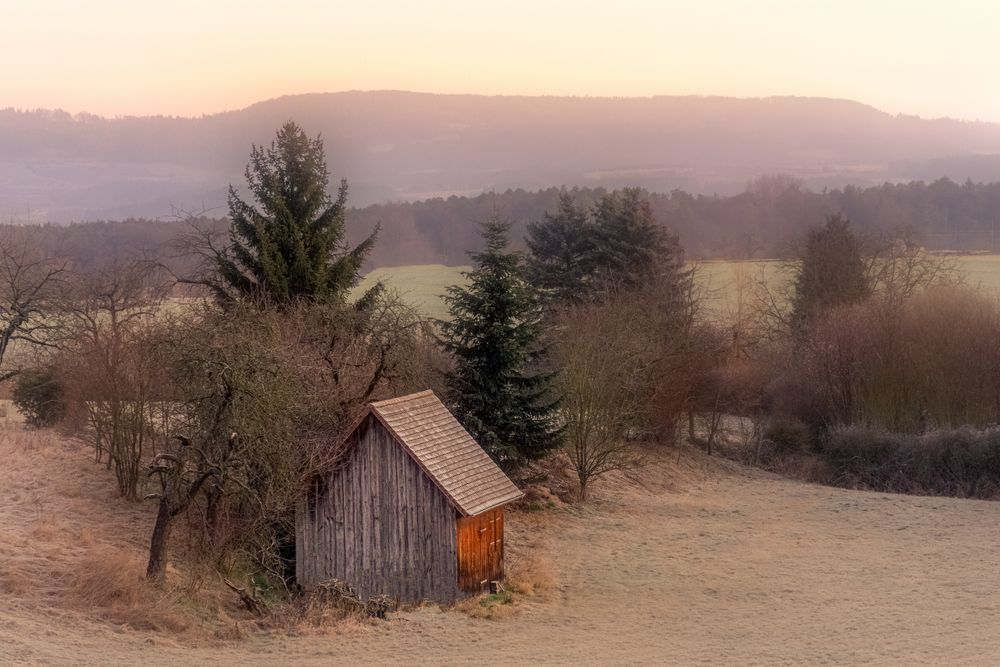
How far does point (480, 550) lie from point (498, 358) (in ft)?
29.2

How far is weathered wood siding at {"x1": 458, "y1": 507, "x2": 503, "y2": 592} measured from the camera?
21.8 metres

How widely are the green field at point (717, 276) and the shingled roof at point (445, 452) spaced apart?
132 feet

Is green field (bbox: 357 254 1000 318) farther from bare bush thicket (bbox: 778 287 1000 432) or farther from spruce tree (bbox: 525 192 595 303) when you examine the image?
bare bush thicket (bbox: 778 287 1000 432)

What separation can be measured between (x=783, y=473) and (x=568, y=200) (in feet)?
66.1

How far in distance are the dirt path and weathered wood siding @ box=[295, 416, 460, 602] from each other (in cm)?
148

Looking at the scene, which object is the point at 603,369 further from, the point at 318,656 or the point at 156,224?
the point at 156,224

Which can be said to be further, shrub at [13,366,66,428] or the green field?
the green field

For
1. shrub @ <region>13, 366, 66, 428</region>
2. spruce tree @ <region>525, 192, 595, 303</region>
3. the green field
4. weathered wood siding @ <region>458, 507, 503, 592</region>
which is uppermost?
spruce tree @ <region>525, 192, 595, 303</region>

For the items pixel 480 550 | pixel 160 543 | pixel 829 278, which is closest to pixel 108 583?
pixel 160 543

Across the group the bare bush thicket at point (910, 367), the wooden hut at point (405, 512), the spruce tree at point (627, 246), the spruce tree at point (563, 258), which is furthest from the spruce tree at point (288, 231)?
the bare bush thicket at point (910, 367)

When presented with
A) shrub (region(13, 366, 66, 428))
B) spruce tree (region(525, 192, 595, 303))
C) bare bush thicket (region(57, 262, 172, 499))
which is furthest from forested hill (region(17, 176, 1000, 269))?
bare bush thicket (region(57, 262, 172, 499))

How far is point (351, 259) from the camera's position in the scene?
31.5 metres

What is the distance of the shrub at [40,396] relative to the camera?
3184 centimetres

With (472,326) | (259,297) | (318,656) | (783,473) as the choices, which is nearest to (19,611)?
(318,656)
